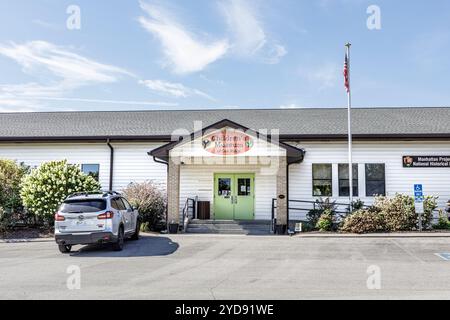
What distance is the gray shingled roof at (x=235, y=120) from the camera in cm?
2073

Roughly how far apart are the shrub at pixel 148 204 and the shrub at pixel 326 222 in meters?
6.69

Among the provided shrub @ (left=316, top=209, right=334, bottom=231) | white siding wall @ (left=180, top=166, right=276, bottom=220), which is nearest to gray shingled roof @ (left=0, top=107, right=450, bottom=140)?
white siding wall @ (left=180, top=166, right=276, bottom=220)

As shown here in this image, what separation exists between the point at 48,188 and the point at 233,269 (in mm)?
10012

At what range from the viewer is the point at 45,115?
27172mm

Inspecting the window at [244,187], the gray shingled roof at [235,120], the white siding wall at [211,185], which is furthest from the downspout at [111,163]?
Answer: the window at [244,187]

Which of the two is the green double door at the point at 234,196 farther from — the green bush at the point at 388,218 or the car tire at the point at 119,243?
the car tire at the point at 119,243

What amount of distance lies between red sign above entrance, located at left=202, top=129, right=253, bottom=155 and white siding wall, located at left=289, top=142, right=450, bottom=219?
123 inches

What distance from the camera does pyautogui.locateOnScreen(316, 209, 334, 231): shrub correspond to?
→ 17.4 meters

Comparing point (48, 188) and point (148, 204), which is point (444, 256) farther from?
point (48, 188)

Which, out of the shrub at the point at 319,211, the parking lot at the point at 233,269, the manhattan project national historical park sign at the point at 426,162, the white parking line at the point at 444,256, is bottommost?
the parking lot at the point at 233,269

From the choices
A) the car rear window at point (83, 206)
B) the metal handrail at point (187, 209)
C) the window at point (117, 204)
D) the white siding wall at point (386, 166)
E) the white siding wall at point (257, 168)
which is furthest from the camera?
the white siding wall at point (257, 168)

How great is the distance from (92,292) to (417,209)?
13222mm

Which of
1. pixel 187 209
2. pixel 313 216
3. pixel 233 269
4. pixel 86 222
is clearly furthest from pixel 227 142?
pixel 233 269

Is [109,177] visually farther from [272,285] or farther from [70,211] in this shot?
[272,285]
